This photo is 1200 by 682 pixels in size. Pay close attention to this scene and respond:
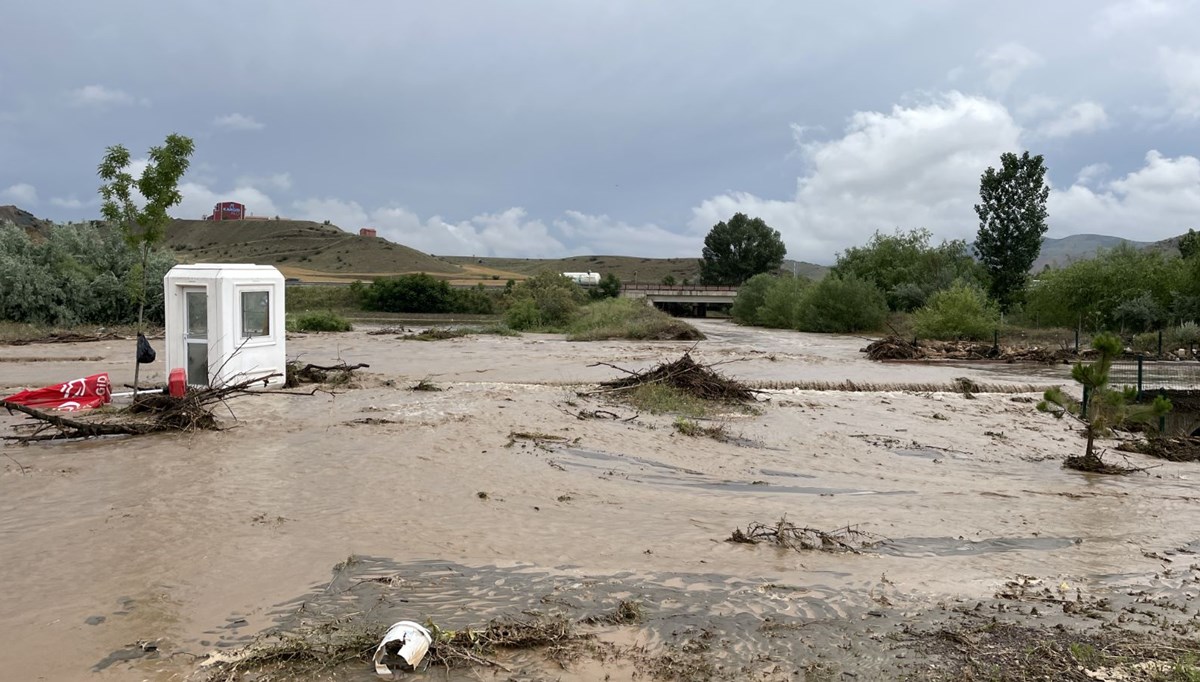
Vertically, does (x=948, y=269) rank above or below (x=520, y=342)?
above

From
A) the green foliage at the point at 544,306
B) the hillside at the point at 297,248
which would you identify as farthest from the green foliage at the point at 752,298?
the hillside at the point at 297,248

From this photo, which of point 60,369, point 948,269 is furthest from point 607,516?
point 948,269

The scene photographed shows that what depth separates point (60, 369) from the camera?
71.0 feet

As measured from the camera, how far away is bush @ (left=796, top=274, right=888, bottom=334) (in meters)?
57.2

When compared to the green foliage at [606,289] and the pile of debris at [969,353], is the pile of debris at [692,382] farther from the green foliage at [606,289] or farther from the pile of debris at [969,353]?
the green foliage at [606,289]

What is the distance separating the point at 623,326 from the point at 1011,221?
33.7 m

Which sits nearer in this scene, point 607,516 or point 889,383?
point 607,516

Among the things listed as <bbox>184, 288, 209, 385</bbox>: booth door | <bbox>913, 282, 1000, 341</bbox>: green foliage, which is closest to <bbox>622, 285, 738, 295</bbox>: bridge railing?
<bbox>913, 282, 1000, 341</bbox>: green foliage

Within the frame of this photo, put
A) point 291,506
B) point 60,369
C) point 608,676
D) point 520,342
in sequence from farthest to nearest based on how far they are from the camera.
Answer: point 520,342 < point 60,369 < point 291,506 < point 608,676

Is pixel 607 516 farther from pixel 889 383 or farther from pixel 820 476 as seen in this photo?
pixel 889 383

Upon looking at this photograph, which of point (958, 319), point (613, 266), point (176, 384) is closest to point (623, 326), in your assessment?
point (958, 319)

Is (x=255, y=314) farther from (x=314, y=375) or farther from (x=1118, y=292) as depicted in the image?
(x=1118, y=292)

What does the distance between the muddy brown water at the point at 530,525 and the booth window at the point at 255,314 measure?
1358 millimetres

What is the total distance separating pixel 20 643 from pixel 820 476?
921 centimetres
